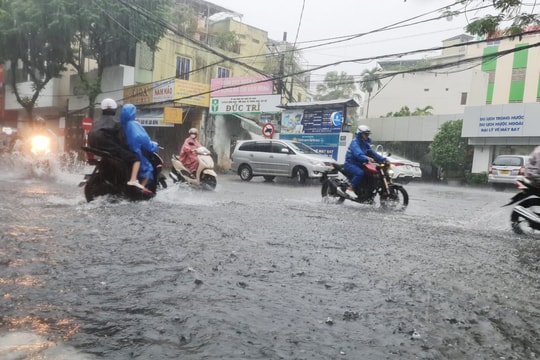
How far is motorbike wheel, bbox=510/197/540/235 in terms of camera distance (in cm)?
561

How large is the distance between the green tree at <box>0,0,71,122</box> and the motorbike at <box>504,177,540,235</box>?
20043 millimetres

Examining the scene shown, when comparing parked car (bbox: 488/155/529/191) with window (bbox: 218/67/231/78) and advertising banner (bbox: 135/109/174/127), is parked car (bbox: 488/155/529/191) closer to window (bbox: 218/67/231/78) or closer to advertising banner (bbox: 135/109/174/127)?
advertising banner (bbox: 135/109/174/127)

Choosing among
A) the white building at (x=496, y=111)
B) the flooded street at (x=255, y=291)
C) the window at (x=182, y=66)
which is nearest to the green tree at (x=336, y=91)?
the white building at (x=496, y=111)

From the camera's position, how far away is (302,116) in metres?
21.2

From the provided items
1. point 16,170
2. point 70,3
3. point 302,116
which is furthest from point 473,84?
point 16,170

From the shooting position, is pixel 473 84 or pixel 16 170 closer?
pixel 16 170

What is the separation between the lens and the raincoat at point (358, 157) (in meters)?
8.27

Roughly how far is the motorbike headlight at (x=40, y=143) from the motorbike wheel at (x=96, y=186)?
7.10 meters

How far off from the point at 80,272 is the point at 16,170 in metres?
12.0

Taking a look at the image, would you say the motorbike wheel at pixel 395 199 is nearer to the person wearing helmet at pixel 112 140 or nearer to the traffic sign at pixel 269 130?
the person wearing helmet at pixel 112 140

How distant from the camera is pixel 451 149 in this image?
24328 millimetres

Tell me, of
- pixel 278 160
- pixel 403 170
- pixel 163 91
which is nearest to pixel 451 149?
pixel 403 170

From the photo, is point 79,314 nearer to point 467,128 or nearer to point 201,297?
point 201,297

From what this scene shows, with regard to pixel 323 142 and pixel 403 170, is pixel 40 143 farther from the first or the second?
pixel 403 170
